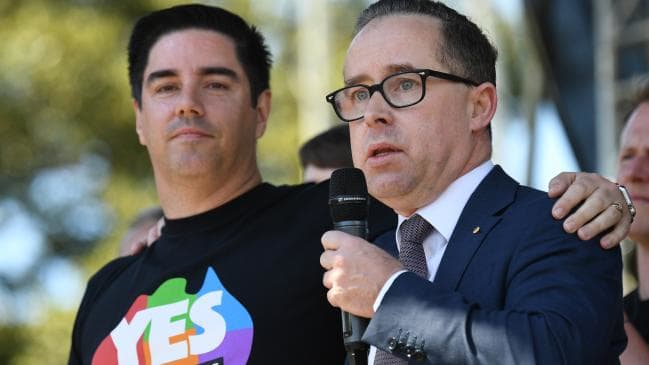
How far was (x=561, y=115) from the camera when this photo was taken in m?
10.9

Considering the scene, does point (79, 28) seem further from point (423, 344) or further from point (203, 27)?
point (423, 344)

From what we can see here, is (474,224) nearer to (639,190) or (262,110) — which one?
(639,190)

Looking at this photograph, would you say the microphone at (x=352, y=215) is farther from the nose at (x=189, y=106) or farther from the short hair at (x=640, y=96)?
the short hair at (x=640, y=96)

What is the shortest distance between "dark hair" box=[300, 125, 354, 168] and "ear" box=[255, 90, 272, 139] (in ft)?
2.38

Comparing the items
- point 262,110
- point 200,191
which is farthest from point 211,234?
point 262,110

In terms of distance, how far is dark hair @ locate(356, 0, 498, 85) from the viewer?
129 inches

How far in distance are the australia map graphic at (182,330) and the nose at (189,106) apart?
0.58 meters

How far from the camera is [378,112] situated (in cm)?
316

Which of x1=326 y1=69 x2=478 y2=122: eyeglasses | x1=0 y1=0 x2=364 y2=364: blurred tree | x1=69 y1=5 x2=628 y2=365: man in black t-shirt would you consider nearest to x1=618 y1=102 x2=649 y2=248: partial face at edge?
x1=69 y1=5 x2=628 y2=365: man in black t-shirt

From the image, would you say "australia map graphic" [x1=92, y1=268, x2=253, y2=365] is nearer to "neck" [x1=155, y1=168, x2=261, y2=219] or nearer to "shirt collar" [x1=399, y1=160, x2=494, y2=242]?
"neck" [x1=155, y1=168, x2=261, y2=219]

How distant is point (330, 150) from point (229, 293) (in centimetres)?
160

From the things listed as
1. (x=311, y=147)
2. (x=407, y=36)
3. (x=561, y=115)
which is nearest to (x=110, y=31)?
(x=561, y=115)

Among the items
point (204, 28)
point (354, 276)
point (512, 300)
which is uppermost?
point (204, 28)

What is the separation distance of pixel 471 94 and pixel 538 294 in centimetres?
71
